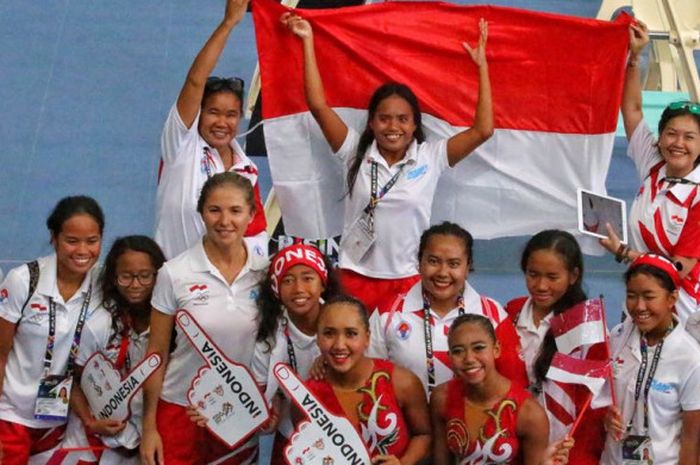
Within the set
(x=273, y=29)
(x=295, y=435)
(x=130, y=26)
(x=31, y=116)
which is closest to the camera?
(x=295, y=435)

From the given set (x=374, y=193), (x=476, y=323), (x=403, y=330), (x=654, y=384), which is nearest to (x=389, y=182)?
(x=374, y=193)

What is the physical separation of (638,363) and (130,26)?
250 inches

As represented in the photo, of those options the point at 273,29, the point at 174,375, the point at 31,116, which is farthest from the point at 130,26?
the point at 174,375

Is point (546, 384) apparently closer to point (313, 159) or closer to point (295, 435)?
point (295, 435)

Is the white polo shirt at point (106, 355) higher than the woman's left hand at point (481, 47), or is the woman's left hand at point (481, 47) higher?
the woman's left hand at point (481, 47)

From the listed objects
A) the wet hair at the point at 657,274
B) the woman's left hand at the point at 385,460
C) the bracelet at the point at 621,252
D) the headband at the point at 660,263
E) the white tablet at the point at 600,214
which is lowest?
the woman's left hand at the point at 385,460

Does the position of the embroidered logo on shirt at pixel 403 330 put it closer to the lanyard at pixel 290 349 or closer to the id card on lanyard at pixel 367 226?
the lanyard at pixel 290 349

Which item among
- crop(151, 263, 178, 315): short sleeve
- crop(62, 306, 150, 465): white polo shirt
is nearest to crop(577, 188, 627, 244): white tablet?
crop(151, 263, 178, 315): short sleeve

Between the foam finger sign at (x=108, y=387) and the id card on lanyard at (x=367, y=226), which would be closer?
the foam finger sign at (x=108, y=387)

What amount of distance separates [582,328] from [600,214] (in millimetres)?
637

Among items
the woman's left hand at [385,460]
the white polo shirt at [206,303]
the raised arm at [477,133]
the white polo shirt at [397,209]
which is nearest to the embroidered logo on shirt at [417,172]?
the white polo shirt at [397,209]

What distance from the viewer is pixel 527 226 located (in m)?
5.71

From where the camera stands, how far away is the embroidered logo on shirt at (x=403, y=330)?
450cm

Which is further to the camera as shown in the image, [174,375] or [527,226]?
[527,226]
